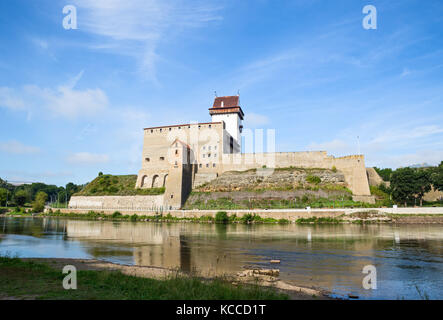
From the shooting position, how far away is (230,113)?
174 feet

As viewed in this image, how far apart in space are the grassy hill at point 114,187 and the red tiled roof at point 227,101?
65.3ft

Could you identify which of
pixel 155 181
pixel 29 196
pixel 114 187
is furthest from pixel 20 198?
pixel 155 181

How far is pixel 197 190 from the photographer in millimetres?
43500

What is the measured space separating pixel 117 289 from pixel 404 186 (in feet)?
129

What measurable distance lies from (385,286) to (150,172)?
142ft

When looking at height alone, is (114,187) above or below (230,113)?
below

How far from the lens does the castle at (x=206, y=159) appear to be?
40969 mm

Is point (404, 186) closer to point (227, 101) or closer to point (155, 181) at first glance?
point (227, 101)

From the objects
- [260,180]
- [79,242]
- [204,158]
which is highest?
[204,158]

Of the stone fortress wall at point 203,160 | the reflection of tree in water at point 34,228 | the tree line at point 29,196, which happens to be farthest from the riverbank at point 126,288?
the tree line at point 29,196

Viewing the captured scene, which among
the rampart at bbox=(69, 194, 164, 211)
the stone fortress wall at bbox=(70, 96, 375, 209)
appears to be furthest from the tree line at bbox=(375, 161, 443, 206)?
the rampart at bbox=(69, 194, 164, 211)

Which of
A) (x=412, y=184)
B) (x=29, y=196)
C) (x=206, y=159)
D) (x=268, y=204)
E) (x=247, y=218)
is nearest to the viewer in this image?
(x=247, y=218)

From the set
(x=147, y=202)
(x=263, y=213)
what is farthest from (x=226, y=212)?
(x=147, y=202)
